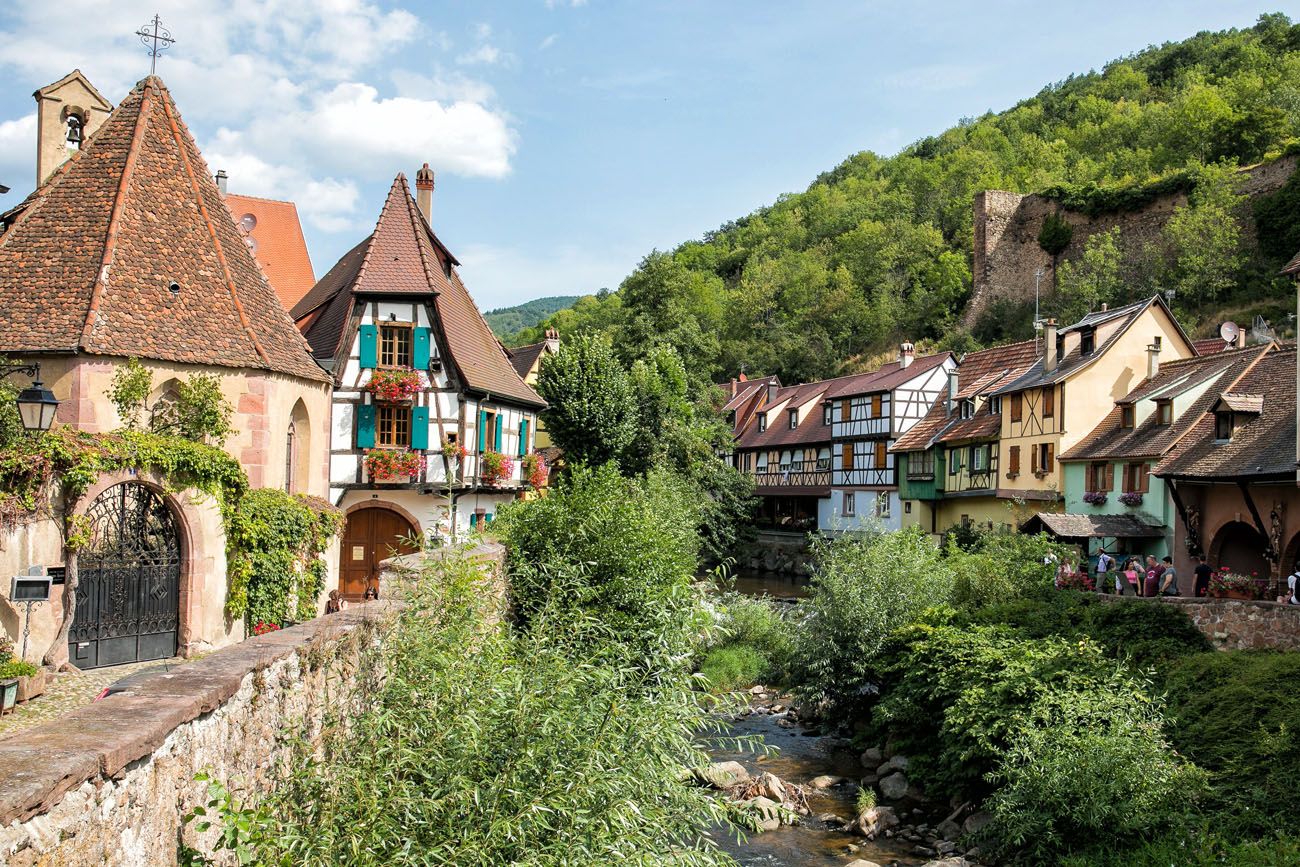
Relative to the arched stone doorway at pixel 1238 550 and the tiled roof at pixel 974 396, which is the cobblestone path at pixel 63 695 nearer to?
the arched stone doorway at pixel 1238 550

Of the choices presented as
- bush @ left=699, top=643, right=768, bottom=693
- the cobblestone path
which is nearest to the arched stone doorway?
bush @ left=699, top=643, right=768, bottom=693

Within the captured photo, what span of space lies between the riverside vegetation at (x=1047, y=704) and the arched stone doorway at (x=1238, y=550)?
16.6ft

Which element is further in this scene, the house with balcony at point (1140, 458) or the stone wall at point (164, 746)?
the house with balcony at point (1140, 458)

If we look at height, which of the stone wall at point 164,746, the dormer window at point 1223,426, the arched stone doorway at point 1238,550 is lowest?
the arched stone doorway at point 1238,550

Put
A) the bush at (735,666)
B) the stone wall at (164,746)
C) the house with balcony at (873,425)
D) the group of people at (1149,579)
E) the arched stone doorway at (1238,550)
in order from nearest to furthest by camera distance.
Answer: the stone wall at (164,746)
the group of people at (1149,579)
the bush at (735,666)
the arched stone doorway at (1238,550)
the house with balcony at (873,425)

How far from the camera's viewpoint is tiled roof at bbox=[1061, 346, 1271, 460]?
91.9 ft

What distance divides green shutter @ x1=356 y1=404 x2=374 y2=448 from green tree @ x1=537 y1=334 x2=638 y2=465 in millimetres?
9688

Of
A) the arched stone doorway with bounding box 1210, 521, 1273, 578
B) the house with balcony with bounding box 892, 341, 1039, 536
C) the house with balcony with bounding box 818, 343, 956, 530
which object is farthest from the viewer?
the house with balcony with bounding box 818, 343, 956, 530

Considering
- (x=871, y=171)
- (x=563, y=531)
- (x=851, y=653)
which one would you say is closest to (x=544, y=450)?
(x=851, y=653)

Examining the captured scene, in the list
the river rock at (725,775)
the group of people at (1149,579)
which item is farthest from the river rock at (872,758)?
the group of people at (1149,579)

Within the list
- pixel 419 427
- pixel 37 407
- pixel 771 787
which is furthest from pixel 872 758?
pixel 37 407

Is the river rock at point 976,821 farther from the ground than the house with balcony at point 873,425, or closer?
closer

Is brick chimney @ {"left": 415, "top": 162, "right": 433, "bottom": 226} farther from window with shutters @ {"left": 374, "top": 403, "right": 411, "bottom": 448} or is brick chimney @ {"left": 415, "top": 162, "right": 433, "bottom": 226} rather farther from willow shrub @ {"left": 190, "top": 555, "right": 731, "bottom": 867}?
willow shrub @ {"left": 190, "top": 555, "right": 731, "bottom": 867}

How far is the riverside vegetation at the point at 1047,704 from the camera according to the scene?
12.6 meters
